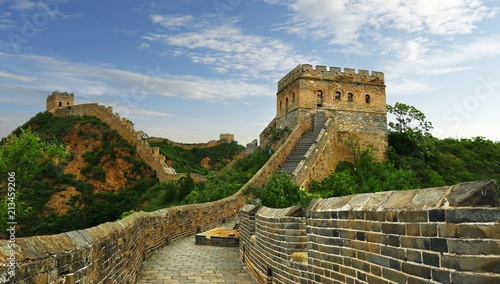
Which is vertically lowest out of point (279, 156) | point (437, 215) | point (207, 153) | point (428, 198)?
point (437, 215)

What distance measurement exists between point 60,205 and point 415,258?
4876 cm

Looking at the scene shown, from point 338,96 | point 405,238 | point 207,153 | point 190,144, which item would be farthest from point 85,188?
point 405,238

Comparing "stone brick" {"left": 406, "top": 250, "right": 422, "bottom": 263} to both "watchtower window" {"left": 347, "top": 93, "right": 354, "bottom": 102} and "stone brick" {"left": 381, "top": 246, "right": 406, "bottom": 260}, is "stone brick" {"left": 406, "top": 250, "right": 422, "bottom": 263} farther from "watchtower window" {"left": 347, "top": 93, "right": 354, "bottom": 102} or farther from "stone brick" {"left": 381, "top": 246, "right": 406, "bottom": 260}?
"watchtower window" {"left": 347, "top": 93, "right": 354, "bottom": 102}

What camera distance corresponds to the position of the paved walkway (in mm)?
7906

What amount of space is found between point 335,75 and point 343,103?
2.12 m

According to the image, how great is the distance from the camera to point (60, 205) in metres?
44.3

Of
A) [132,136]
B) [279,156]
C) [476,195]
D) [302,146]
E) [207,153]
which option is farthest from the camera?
[207,153]

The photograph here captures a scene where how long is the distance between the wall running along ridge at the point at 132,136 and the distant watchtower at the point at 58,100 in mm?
4676

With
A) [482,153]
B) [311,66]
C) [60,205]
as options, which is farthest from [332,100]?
[60,205]

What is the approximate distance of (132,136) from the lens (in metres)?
50.8

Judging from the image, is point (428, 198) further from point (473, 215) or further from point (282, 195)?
point (282, 195)

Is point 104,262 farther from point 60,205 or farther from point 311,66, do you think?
point 60,205

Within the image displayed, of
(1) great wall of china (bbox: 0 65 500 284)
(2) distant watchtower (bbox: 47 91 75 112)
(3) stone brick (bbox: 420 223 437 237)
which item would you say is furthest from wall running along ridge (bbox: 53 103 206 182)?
(3) stone brick (bbox: 420 223 437 237)

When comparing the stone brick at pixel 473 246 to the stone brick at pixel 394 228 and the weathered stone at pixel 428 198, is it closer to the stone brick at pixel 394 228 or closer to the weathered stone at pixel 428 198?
the weathered stone at pixel 428 198
